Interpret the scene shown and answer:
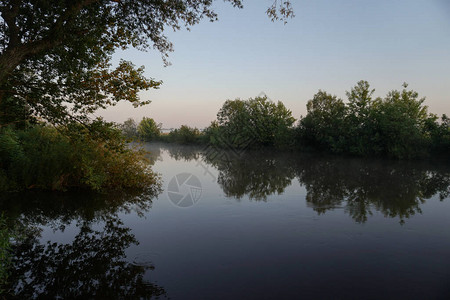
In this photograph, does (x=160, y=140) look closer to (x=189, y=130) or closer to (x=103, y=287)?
(x=189, y=130)

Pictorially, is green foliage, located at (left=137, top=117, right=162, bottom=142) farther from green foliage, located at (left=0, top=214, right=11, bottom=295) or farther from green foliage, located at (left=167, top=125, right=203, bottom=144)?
green foliage, located at (left=0, top=214, right=11, bottom=295)

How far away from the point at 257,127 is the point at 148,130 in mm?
65550

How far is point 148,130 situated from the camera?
113 meters

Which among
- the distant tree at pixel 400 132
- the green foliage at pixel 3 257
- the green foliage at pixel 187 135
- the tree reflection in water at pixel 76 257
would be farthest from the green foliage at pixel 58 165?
the green foliage at pixel 187 135

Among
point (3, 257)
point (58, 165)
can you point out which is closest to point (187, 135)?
point (58, 165)

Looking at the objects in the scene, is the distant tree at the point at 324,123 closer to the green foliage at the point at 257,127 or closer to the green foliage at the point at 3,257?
the green foliage at the point at 257,127

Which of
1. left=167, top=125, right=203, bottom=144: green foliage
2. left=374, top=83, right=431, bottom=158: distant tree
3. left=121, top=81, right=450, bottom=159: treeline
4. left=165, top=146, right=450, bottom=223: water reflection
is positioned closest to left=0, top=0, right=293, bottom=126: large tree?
left=165, top=146, right=450, bottom=223: water reflection

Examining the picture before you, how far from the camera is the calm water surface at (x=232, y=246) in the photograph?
5.78 m

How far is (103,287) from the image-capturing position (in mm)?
5703

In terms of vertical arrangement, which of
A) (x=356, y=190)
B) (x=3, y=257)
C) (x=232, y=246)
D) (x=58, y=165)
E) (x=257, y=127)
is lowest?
(x=232, y=246)

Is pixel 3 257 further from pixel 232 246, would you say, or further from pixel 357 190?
pixel 357 190

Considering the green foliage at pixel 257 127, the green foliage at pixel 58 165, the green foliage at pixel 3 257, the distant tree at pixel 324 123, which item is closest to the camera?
the green foliage at pixel 3 257

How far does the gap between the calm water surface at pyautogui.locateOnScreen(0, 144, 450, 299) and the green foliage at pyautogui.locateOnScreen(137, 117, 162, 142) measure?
102040 millimetres

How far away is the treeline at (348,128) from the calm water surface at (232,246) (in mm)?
15515
